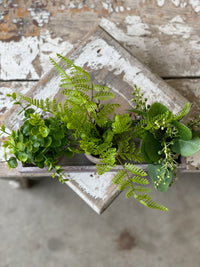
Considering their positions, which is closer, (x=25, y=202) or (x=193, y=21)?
(x=193, y=21)

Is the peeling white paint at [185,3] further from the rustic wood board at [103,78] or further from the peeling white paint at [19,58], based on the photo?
the peeling white paint at [19,58]

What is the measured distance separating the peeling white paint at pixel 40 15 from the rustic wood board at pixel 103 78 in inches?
8.2

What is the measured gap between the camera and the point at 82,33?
3.20 ft

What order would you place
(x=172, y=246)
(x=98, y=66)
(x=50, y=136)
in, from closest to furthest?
1. (x=50, y=136)
2. (x=98, y=66)
3. (x=172, y=246)

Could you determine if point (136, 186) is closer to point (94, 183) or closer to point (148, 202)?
point (148, 202)

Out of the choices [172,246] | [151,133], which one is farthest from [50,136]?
[172,246]

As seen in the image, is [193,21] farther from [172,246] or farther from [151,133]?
[172,246]

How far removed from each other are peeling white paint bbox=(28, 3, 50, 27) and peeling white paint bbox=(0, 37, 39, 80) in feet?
0.19

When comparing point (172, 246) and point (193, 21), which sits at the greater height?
point (193, 21)

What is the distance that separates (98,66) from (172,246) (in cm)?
93

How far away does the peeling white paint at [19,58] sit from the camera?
970 mm

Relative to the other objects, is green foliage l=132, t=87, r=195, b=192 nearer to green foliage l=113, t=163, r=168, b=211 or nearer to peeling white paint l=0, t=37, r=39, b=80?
green foliage l=113, t=163, r=168, b=211

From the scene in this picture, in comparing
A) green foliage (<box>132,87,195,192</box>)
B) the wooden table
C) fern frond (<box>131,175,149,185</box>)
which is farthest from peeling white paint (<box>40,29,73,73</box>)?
fern frond (<box>131,175,149,185</box>)

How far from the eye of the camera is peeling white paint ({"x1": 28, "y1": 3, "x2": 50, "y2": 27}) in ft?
3.20
